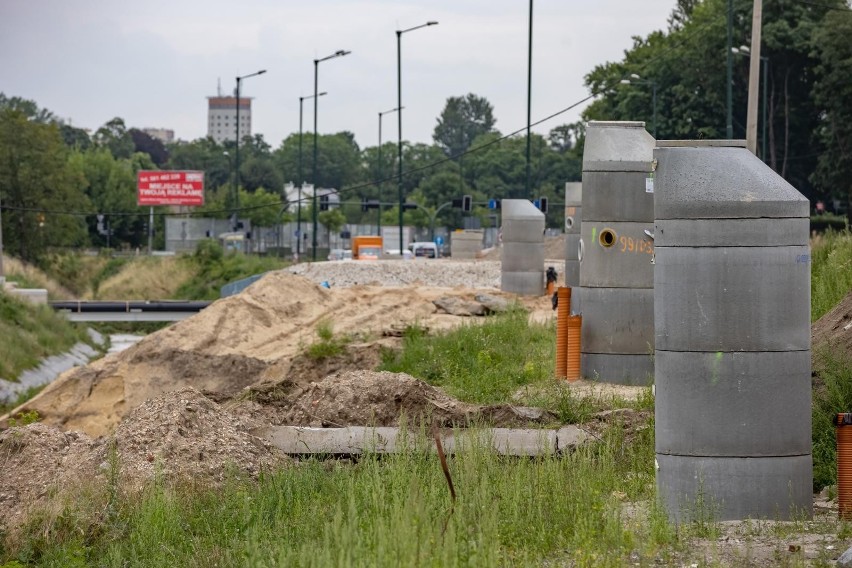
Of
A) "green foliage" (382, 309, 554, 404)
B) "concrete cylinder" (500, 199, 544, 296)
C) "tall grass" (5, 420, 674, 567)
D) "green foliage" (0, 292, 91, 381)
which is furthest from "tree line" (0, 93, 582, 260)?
"tall grass" (5, 420, 674, 567)

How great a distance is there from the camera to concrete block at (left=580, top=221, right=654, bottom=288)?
18.8 meters

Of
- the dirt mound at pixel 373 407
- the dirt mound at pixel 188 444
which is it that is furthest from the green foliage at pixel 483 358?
the dirt mound at pixel 188 444

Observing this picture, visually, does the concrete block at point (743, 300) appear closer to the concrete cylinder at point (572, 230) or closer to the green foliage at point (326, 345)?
the green foliage at point (326, 345)

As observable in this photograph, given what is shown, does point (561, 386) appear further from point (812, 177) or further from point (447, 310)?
point (812, 177)

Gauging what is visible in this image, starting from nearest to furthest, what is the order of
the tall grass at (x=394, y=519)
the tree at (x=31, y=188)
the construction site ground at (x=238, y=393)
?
the tall grass at (x=394, y=519)
the construction site ground at (x=238, y=393)
the tree at (x=31, y=188)

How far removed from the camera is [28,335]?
152ft

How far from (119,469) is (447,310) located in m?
20.1

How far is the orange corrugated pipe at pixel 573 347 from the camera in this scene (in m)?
19.2

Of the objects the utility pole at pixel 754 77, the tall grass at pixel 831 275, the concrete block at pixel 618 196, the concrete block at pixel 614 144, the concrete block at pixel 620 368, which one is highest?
the utility pole at pixel 754 77

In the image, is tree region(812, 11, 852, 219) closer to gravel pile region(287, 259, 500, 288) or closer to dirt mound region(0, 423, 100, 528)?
gravel pile region(287, 259, 500, 288)

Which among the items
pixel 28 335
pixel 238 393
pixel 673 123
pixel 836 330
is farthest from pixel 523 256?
pixel 673 123

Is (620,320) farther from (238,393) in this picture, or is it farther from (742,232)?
(742,232)

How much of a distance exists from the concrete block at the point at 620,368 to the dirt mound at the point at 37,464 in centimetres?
691

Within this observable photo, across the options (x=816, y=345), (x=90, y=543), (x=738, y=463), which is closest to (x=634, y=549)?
(x=738, y=463)
